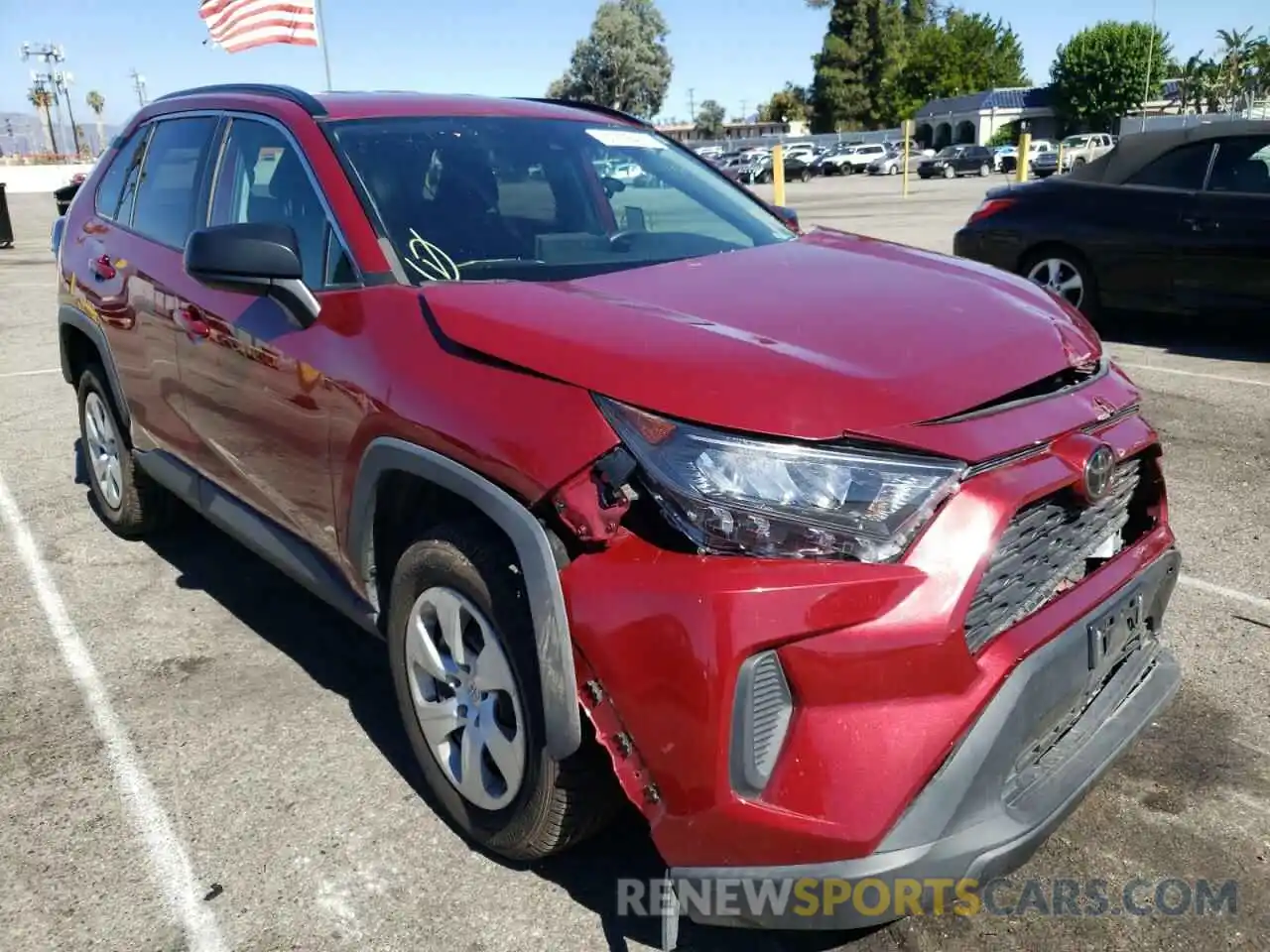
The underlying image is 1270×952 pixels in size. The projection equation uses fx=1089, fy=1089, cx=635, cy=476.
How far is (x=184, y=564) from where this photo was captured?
183 inches

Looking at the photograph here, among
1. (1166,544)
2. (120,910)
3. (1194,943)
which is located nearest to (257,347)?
(120,910)

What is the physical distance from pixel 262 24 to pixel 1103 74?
2931 inches

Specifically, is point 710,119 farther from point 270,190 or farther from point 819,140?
point 270,190

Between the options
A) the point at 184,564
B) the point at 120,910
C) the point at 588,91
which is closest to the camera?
the point at 120,910

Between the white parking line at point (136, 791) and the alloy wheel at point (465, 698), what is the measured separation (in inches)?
25.2

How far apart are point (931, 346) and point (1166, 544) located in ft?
2.81

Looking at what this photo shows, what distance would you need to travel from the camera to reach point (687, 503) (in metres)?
1.97

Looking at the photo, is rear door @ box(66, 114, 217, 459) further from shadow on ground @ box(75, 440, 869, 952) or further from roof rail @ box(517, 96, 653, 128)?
roof rail @ box(517, 96, 653, 128)

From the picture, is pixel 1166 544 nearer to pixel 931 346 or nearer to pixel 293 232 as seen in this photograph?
pixel 931 346

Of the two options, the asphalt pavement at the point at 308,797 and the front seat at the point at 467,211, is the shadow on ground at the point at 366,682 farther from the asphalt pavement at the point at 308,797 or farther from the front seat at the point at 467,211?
the front seat at the point at 467,211

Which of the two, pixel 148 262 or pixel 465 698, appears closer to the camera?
pixel 465 698

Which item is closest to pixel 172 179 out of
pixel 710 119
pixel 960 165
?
pixel 960 165

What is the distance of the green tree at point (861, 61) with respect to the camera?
282ft

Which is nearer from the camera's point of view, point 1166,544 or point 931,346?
point 931,346
